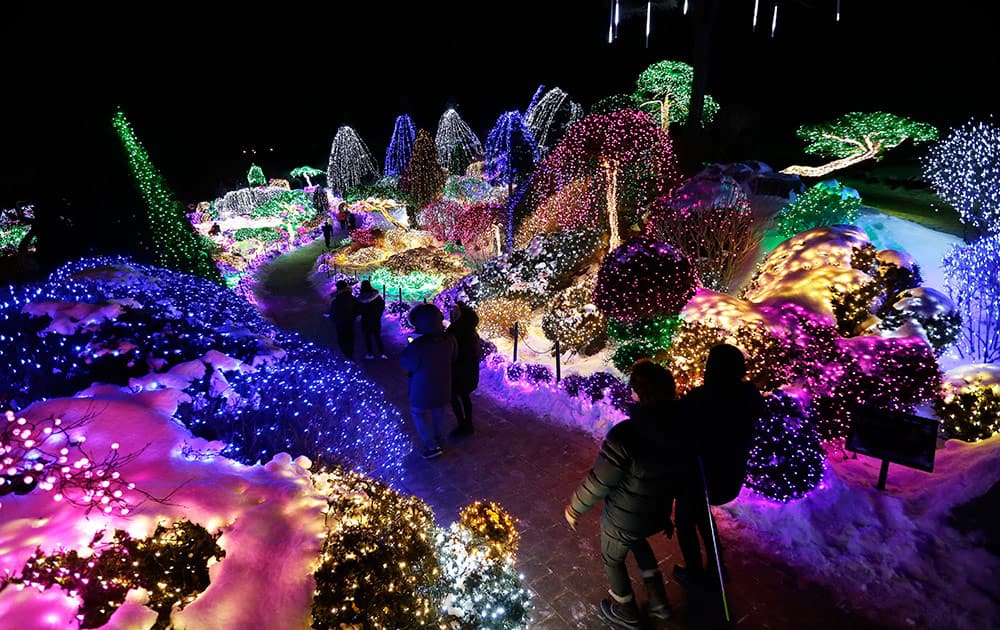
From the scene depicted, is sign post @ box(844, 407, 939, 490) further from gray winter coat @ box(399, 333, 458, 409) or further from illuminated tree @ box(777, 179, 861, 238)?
illuminated tree @ box(777, 179, 861, 238)

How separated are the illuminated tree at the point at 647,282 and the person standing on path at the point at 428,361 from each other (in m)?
2.94

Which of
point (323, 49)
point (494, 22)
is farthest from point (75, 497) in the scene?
point (323, 49)

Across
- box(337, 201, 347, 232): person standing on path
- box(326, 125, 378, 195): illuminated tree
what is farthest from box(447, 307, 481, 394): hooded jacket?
box(326, 125, 378, 195): illuminated tree

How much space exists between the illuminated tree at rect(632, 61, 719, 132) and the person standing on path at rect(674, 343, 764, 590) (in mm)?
17039

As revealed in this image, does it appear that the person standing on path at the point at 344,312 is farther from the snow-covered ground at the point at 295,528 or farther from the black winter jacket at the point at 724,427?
the black winter jacket at the point at 724,427

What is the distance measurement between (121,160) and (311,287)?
6142 mm

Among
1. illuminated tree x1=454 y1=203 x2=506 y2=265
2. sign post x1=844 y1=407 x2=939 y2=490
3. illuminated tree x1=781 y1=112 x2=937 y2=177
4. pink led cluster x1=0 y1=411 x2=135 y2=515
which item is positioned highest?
illuminated tree x1=781 y1=112 x2=937 y2=177

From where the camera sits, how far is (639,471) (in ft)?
9.52

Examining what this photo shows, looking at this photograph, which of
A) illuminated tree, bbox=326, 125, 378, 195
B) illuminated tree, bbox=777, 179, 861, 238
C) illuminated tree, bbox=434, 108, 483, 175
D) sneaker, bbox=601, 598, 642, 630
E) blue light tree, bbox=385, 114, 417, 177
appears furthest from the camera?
blue light tree, bbox=385, 114, 417, 177

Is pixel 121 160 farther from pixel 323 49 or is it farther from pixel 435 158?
pixel 323 49

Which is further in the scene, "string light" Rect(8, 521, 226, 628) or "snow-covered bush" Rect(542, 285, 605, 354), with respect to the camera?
"snow-covered bush" Rect(542, 285, 605, 354)

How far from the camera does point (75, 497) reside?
265cm

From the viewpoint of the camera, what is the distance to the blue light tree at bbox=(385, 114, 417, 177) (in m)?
25.3

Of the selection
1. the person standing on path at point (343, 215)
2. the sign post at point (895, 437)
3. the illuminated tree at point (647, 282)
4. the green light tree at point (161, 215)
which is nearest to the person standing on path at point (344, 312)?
the illuminated tree at point (647, 282)
